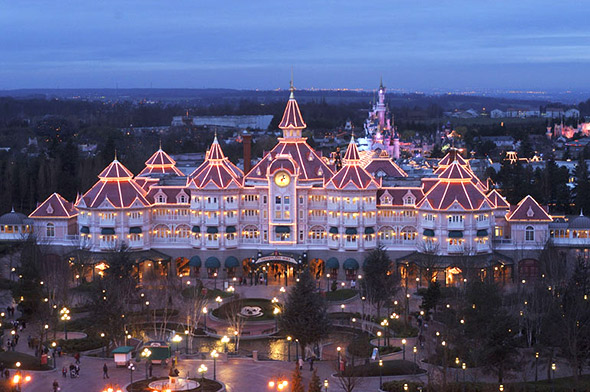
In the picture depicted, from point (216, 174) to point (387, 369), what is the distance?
3531 cm

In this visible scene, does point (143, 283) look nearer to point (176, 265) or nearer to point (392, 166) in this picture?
point (176, 265)

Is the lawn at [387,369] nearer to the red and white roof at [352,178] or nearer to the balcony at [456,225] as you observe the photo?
the balcony at [456,225]

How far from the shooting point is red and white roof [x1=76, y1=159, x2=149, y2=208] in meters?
88.6

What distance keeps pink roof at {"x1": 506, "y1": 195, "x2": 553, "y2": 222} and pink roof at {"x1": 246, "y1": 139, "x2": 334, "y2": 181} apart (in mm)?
16508

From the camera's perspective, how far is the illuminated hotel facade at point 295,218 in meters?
86.4

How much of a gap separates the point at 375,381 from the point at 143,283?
30.1 m

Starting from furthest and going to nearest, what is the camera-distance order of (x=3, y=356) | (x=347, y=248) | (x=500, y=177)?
(x=500, y=177)
(x=347, y=248)
(x=3, y=356)

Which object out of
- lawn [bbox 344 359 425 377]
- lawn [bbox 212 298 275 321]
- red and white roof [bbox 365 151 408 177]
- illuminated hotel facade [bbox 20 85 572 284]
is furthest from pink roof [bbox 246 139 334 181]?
lawn [bbox 344 359 425 377]

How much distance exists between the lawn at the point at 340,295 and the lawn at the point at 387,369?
19.3 metres

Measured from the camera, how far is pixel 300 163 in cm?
9094

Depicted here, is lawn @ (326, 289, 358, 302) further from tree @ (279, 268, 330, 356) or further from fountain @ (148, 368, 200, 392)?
fountain @ (148, 368, 200, 392)

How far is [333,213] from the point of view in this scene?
8888cm

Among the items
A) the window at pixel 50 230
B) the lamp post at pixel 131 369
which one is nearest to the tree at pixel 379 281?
the lamp post at pixel 131 369

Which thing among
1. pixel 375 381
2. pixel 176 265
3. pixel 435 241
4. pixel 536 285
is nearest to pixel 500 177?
pixel 435 241
